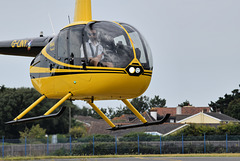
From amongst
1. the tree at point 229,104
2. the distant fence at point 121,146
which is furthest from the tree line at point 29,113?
the distant fence at point 121,146

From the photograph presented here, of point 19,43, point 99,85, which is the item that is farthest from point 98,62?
point 19,43

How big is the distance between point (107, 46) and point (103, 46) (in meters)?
0.10

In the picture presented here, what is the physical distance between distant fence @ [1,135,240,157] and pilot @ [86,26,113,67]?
34146 mm

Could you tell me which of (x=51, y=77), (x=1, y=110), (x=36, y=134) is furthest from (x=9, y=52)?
(x=1, y=110)

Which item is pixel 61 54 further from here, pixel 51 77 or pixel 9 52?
pixel 9 52

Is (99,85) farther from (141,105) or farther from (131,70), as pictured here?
(141,105)

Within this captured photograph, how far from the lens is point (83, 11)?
501 inches

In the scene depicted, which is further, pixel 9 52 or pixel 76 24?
pixel 9 52

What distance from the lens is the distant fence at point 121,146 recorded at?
1729 inches

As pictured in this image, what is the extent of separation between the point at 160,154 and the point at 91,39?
117 feet

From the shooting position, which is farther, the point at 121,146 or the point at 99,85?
the point at 121,146

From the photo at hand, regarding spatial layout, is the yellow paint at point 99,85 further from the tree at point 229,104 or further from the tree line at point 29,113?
the tree at point 229,104

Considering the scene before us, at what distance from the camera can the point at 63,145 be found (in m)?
44.8

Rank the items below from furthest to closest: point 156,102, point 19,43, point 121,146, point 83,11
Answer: point 156,102 → point 121,146 → point 19,43 → point 83,11
